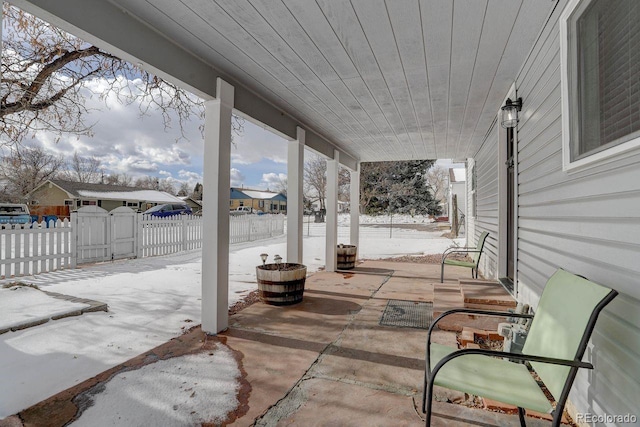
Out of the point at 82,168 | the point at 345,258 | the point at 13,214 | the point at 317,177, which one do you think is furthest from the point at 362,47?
the point at 82,168

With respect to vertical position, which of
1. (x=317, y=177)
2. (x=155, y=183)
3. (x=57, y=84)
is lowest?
(x=57, y=84)

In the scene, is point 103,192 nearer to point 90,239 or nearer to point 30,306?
point 90,239

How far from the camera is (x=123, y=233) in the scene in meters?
7.25

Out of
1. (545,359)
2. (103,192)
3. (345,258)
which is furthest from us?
(103,192)

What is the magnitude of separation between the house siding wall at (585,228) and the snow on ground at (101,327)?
233 cm

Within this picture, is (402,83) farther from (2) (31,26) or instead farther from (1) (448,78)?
(2) (31,26)

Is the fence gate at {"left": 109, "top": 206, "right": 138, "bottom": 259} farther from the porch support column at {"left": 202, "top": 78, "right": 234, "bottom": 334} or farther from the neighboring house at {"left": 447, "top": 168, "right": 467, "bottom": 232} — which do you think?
the neighboring house at {"left": 447, "top": 168, "right": 467, "bottom": 232}

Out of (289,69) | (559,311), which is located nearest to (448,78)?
(289,69)

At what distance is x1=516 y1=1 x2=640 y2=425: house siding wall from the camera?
1.35m

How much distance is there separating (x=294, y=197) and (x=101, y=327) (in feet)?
9.01

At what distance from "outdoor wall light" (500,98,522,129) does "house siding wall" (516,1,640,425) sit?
18 centimetres

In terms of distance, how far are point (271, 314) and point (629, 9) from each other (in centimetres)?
354

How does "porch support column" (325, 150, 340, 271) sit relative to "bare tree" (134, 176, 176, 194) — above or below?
below

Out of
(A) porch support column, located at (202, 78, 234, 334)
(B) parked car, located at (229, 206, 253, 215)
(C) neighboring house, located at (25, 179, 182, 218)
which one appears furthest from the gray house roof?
(A) porch support column, located at (202, 78, 234, 334)
